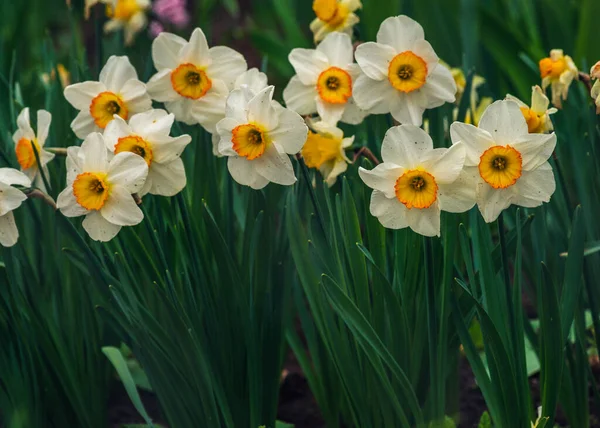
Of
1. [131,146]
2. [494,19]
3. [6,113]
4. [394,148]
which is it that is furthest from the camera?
[494,19]

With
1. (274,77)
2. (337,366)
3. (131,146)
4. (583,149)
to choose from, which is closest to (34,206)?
(131,146)

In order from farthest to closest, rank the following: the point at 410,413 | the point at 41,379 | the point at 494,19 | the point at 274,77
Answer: the point at 274,77 → the point at 494,19 → the point at 41,379 → the point at 410,413

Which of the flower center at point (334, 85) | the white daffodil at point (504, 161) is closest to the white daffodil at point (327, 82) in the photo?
the flower center at point (334, 85)

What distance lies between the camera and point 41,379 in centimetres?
159

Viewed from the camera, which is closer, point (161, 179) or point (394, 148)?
point (394, 148)

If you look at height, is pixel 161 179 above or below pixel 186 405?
above

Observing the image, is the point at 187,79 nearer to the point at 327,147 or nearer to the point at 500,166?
the point at 327,147

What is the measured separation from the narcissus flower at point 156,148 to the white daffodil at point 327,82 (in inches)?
10.0

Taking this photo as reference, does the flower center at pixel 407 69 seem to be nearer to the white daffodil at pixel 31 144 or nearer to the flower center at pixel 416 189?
the flower center at pixel 416 189

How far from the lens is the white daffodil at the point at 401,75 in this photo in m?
1.33

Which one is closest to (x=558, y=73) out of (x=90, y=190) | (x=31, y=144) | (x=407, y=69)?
(x=407, y=69)

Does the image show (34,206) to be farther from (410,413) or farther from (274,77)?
(274,77)

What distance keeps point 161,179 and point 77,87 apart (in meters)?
0.28

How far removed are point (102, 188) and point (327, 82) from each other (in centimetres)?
43
